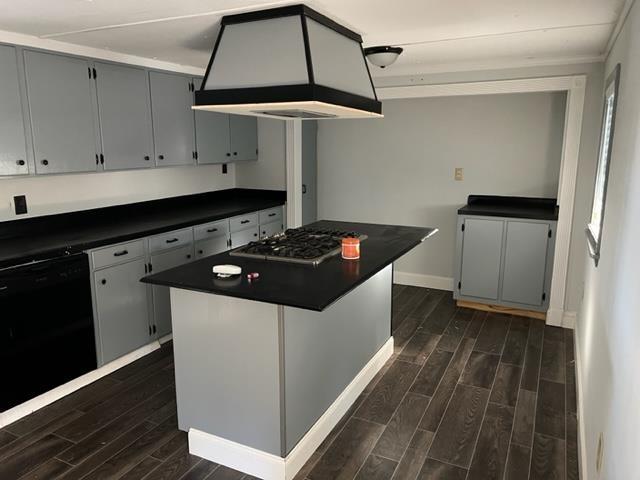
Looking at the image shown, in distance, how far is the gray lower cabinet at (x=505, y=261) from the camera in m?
4.24

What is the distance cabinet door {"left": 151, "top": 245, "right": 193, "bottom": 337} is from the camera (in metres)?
3.61

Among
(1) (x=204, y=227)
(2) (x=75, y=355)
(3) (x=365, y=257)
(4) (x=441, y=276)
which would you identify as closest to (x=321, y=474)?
(3) (x=365, y=257)

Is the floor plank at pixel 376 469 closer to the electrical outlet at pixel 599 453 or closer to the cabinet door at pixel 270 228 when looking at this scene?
the electrical outlet at pixel 599 453

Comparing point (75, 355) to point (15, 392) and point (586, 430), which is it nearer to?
point (15, 392)

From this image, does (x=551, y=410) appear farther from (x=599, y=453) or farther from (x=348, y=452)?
(x=348, y=452)

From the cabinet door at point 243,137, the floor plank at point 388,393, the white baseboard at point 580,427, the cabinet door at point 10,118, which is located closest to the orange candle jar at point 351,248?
the floor plank at point 388,393

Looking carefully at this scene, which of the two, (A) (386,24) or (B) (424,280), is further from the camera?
(B) (424,280)

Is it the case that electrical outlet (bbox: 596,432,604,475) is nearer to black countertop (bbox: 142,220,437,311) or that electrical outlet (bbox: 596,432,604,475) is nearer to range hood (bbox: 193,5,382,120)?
black countertop (bbox: 142,220,437,311)

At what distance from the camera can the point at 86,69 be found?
3342 millimetres

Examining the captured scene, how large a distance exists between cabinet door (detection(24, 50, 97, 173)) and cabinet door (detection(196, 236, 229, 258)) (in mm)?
1009

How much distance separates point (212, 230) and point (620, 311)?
3.12 meters

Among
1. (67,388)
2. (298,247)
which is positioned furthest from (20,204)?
(298,247)

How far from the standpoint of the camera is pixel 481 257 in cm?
447

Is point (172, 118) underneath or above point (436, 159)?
above
